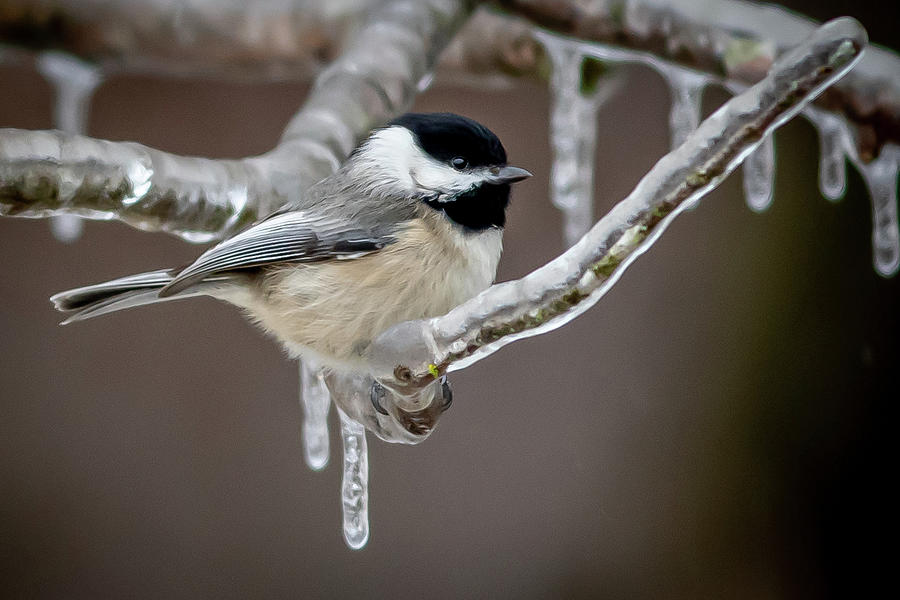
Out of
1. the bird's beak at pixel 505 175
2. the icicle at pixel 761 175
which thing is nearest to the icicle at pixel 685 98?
the icicle at pixel 761 175

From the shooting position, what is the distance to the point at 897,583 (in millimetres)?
2080

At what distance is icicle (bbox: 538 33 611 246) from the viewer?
1527mm

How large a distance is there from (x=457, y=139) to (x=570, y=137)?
0.48 meters

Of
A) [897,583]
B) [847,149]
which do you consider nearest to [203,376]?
[847,149]

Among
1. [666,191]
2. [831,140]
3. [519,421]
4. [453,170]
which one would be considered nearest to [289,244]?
[453,170]

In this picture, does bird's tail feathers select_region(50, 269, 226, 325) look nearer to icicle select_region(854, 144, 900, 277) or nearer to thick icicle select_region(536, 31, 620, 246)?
thick icicle select_region(536, 31, 620, 246)

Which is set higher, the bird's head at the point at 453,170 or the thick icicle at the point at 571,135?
the thick icicle at the point at 571,135

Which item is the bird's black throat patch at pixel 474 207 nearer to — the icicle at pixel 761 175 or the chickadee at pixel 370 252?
the chickadee at pixel 370 252

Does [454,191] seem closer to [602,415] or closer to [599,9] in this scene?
[599,9]

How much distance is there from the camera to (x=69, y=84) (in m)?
1.81

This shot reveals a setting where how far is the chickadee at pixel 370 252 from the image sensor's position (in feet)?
3.55

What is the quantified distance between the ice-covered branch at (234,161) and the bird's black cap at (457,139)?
0.64 feet

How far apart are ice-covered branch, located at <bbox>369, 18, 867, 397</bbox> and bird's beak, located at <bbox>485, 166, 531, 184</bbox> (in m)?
0.36

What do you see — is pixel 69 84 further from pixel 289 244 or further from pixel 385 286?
pixel 385 286
